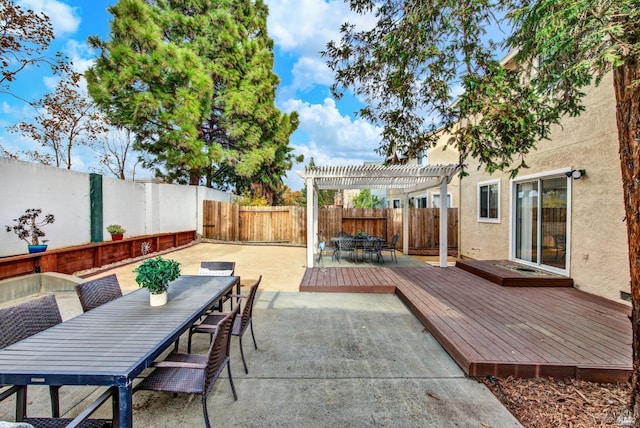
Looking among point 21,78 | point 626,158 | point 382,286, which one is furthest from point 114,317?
point 21,78

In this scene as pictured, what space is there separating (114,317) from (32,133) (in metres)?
11.3

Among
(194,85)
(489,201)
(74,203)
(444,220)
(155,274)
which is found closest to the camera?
(155,274)

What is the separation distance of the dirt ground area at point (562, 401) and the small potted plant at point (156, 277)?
3084 mm

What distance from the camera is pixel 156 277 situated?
2.54m

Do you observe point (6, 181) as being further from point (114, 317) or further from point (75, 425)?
point (75, 425)

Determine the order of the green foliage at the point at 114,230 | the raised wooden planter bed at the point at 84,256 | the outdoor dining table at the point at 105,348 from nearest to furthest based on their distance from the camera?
the outdoor dining table at the point at 105,348
the raised wooden planter bed at the point at 84,256
the green foliage at the point at 114,230

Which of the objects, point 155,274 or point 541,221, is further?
point 541,221

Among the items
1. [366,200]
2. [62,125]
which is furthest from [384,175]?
[366,200]

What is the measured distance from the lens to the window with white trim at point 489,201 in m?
7.50

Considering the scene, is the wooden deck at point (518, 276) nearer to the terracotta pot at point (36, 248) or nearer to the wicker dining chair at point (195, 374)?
the wicker dining chair at point (195, 374)

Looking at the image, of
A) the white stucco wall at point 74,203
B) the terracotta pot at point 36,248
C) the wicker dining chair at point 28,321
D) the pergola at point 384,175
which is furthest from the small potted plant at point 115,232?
the wicker dining chair at point 28,321

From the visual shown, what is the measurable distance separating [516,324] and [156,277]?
4187mm

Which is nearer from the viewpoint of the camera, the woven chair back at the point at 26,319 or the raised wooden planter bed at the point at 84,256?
the woven chair back at the point at 26,319

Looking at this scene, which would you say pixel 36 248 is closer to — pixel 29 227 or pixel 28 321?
pixel 29 227
